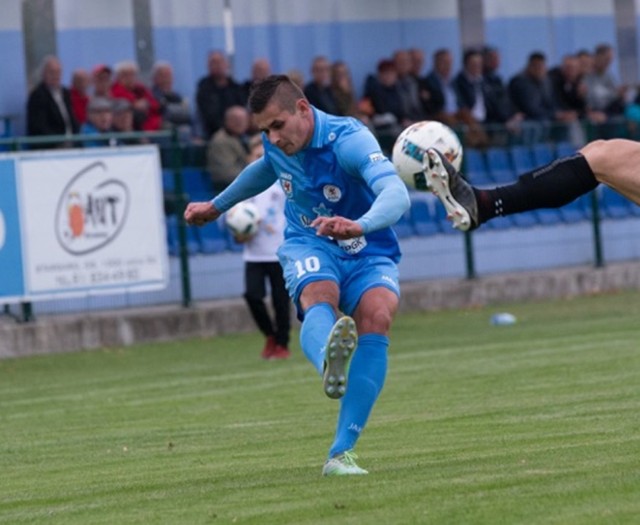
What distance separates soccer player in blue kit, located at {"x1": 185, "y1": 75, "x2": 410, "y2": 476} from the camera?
28.7ft

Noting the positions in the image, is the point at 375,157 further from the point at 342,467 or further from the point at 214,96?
the point at 214,96

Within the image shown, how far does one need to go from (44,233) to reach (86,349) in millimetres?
1552

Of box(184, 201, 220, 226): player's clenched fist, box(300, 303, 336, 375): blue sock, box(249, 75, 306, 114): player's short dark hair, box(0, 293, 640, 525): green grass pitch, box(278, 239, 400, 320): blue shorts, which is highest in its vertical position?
box(249, 75, 306, 114): player's short dark hair

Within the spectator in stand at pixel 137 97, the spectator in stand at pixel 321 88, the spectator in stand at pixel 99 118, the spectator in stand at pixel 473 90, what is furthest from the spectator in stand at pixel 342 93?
the spectator in stand at pixel 99 118

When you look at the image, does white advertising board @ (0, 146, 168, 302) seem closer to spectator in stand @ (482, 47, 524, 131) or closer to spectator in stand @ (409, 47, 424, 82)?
spectator in stand @ (409, 47, 424, 82)

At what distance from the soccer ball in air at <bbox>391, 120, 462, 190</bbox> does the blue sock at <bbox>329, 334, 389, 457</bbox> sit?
1.22m

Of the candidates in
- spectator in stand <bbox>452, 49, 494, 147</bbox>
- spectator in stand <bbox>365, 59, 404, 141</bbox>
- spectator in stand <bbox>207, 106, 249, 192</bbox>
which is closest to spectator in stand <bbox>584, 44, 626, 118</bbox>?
spectator in stand <bbox>452, 49, 494, 147</bbox>

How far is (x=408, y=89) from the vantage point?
2464 cm

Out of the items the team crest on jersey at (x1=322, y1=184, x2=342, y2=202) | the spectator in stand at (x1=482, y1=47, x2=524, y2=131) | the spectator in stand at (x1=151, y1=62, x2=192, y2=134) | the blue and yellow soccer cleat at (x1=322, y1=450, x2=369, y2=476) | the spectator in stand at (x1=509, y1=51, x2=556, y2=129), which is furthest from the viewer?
the spectator in stand at (x1=509, y1=51, x2=556, y2=129)

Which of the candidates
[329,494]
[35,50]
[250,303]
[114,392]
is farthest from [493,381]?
[35,50]

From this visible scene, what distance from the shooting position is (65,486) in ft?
30.1

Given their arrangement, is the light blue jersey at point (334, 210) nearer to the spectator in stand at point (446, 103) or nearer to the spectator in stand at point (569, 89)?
the spectator in stand at point (446, 103)

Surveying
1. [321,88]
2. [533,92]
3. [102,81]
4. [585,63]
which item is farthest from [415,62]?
[102,81]

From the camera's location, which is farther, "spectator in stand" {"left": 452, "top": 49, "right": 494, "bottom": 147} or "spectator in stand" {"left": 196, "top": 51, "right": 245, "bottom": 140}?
"spectator in stand" {"left": 452, "top": 49, "right": 494, "bottom": 147}
